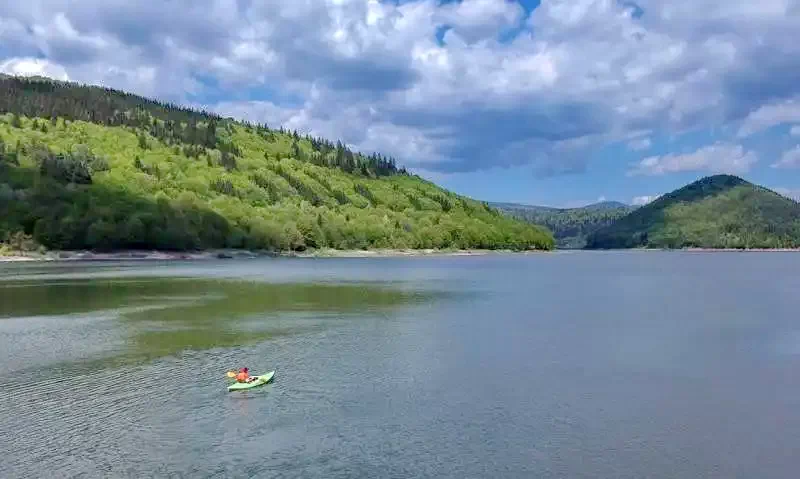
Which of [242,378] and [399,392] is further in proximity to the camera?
[242,378]

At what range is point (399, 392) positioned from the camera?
118ft

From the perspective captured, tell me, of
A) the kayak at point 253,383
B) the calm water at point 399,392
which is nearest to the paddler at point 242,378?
the kayak at point 253,383

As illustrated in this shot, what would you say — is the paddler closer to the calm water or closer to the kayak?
the kayak

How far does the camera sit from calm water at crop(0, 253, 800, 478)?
25.7m

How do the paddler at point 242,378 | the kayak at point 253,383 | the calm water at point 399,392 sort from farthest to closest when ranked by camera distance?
1. the paddler at point 242,378
2. the kayak at point 253,383
3. the calm water at point 399,392

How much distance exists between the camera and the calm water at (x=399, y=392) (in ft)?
84.3

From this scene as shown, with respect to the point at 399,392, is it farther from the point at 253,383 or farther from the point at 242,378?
the point at 242,378

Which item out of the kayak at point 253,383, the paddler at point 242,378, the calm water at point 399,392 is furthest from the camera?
the paddler at point 242,378

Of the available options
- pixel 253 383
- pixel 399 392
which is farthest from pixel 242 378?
pixel 399 392

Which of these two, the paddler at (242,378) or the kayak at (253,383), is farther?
the paddler at (242,378)

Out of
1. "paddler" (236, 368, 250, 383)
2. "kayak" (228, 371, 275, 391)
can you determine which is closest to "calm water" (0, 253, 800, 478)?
"kayak" (228, 371, 275, 391)

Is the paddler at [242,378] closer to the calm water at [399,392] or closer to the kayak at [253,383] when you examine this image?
the kayak at [253,383]

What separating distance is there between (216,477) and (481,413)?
1268 cm

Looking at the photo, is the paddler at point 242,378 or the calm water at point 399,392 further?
the paddler at point 242,378
